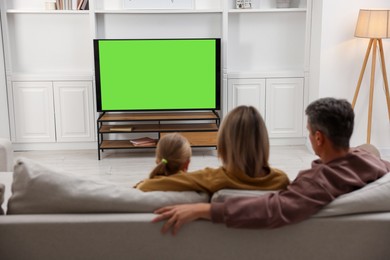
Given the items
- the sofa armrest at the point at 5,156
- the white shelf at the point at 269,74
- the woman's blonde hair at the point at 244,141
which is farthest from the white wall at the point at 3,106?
the woman's blonde hair at the point at 244,141

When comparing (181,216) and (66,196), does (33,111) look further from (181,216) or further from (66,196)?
(181,216)

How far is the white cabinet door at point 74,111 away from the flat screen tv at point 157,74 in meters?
0.24

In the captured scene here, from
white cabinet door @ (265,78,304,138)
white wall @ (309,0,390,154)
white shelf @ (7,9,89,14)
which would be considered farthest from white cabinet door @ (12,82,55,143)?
white wall @ (309,0,390,154)

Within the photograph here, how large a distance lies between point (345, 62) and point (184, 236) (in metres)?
3.79

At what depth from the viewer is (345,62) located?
5129 mm

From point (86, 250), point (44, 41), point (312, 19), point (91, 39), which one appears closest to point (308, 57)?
point (312, 19)

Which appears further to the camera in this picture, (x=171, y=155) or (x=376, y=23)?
(x=376, y=23)

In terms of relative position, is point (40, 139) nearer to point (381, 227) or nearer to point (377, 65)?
point (377, 65)

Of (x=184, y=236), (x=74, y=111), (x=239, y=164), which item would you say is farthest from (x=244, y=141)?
(x=74, y=111)

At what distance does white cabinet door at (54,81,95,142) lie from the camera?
5.39 metres

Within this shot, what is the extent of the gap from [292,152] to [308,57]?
0.99 m

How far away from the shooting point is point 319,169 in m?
1.83

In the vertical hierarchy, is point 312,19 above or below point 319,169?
above

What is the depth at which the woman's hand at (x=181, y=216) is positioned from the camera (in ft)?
5.74
